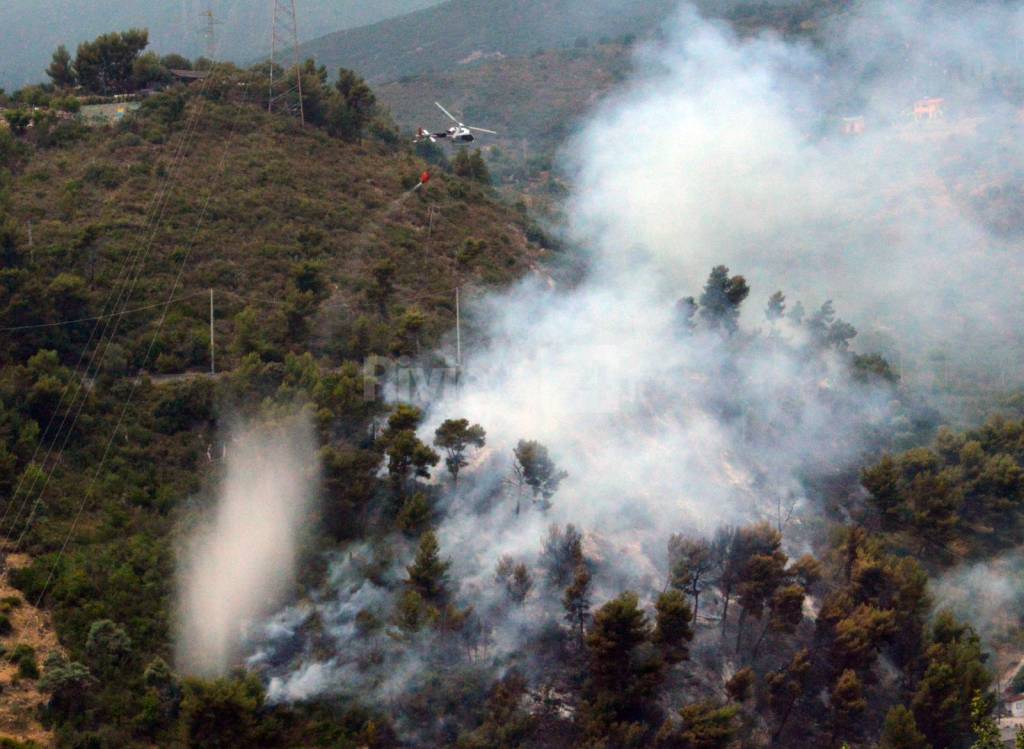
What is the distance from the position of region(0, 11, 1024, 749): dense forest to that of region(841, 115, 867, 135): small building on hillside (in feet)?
156

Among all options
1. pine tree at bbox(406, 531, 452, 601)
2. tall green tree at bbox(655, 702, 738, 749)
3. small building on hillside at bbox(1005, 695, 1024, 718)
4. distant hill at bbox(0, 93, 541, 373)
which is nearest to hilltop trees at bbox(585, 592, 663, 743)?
tall green tree at bbox(655, 702, 738, 749)

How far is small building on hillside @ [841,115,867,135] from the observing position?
3910 inches

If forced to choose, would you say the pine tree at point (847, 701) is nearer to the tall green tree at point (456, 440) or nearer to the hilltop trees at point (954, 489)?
the hilltop trees at point (954, 489)

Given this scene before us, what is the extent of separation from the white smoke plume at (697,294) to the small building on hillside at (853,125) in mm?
823

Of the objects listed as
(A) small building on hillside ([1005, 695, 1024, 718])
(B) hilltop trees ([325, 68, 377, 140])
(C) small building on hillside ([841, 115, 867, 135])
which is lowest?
(A) small building on hillside ([1005, 695, 1024, 718])

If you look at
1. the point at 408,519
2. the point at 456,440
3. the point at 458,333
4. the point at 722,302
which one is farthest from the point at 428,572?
the point at 722,302

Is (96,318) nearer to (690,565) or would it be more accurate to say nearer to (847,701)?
(690,565)

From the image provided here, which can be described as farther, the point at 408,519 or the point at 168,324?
the point at 168,324

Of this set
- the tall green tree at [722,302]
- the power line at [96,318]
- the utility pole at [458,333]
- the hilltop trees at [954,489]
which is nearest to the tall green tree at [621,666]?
the hilltop trees at [954,489]

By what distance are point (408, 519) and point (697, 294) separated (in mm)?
33297

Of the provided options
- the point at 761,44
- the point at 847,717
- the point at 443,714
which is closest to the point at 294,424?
the point at 443,714

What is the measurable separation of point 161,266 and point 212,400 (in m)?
12.4

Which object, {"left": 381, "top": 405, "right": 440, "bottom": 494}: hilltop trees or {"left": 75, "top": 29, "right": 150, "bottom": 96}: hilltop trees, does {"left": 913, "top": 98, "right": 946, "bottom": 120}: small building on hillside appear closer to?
{"left": 75, "top": 29, "right": 150, "bottom": 96}: hilltop trees

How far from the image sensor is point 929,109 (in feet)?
348
